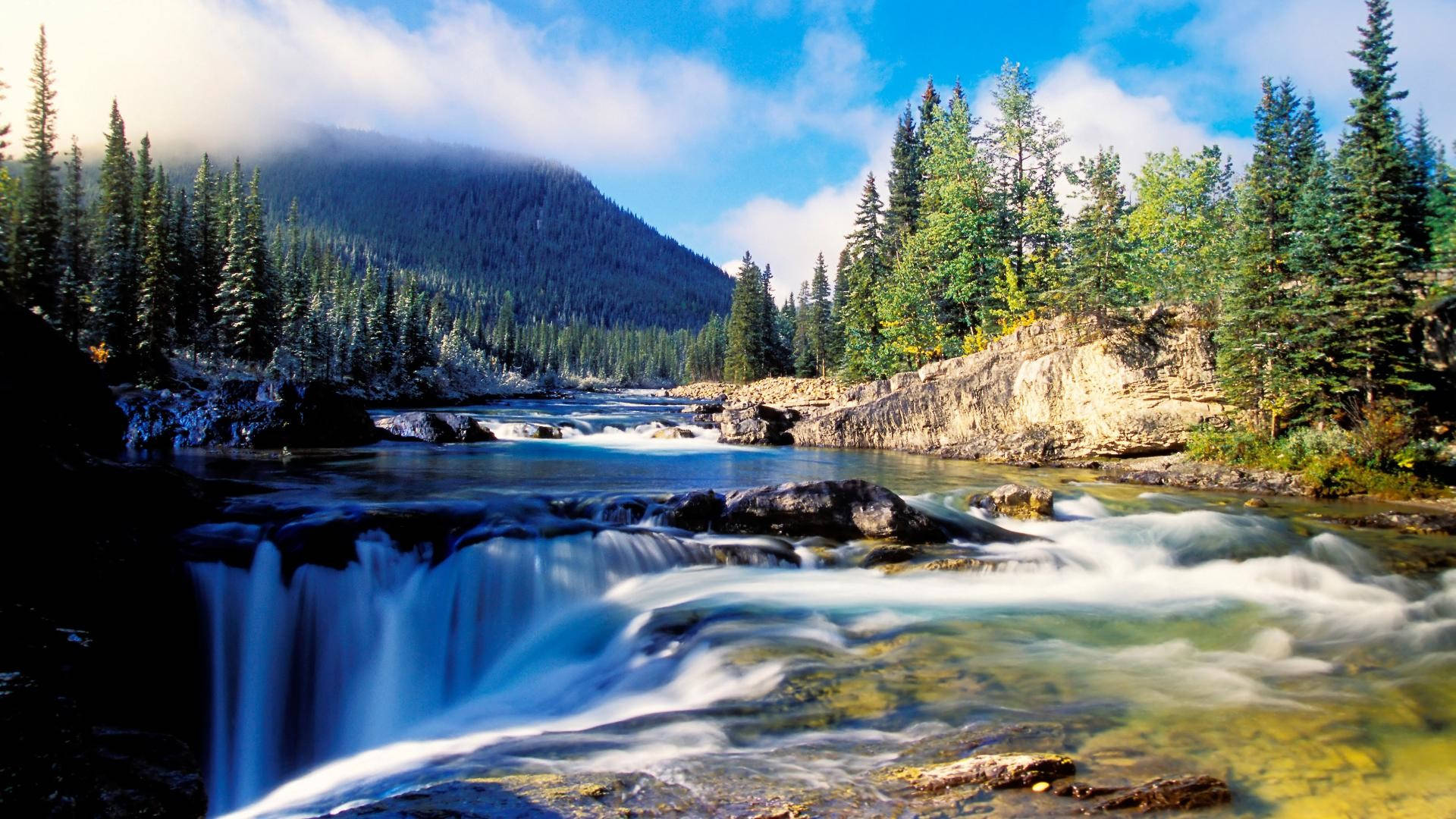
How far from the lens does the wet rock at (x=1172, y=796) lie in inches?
157

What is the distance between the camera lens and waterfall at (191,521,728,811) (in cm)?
686

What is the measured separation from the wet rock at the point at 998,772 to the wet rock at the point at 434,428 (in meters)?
24.6

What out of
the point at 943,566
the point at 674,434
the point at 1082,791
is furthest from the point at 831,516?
the point at 674,434

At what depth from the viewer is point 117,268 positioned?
43.2 meters

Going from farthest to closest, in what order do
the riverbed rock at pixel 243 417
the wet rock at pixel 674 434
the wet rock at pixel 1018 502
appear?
the wet rock at pixel 674 434 < the riverbed rock at pixel 243 417 < the wet rock at pixel 1018 502

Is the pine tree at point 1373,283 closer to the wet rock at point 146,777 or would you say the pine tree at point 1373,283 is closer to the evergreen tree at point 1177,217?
the evergreen tree at point 1177,217

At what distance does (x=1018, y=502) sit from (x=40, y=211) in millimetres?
59418

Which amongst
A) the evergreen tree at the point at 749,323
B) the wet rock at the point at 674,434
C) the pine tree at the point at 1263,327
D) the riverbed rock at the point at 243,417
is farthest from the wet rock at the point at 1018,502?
the evergreen tree at the point at 749,323

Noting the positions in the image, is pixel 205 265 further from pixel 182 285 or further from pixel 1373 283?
pixel 1373 283

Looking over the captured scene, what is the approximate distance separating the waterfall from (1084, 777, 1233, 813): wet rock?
639 centimetres

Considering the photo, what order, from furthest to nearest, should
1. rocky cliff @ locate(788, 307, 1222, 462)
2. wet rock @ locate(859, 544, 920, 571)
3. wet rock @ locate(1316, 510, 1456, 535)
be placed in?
rocky cliff @ locate(788, 307, 1222, 462) → wet rock @ locate(1316, 510, 1456, 535) → wet rock @ locate(859, 544, 920, 571)

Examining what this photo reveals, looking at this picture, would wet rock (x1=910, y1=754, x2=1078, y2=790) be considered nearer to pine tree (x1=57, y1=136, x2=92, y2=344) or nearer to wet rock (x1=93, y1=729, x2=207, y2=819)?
wet rock (x1=93, y1=729, x2=207, y2=819)

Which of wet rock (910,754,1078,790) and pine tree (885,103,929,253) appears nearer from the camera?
wet rock (910,754,1078,790)

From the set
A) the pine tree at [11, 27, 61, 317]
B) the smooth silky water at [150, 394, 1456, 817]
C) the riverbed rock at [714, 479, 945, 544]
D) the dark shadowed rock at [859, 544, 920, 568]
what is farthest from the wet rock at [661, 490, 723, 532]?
the pine tree at [11, 27, 61, 317]
